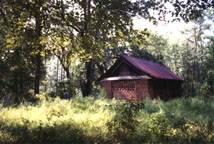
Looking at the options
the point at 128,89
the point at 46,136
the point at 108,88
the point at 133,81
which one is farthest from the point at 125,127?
the point at 108,88

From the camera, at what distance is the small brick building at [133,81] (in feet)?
65.4

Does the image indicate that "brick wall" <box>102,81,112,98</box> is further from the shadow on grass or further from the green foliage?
A: the green foliage

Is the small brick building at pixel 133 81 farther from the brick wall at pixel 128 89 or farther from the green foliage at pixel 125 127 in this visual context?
the green foliage at pixel 125 127

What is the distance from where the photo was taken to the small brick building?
65.4 feet

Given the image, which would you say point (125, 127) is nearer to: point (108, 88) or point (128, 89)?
point (128, 89)

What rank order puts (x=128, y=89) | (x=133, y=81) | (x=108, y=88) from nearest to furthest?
(x=133, y=81)
(x=128, y=89)
(x=108, y=88)

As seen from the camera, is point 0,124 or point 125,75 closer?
point 0,124

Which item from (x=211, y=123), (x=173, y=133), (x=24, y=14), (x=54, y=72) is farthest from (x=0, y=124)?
(x=54, y=72)

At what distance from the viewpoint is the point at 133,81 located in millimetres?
20797

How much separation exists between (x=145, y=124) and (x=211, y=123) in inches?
101

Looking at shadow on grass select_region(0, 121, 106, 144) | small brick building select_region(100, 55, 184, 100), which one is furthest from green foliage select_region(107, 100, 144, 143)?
small brick building select_region(100, 55, 184, 100)

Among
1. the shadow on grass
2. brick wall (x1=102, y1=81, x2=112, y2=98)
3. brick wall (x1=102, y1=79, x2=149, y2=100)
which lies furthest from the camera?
brick wall (x1=102, y1=81, x2=112, y2=98)

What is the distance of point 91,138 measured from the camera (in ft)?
21.3

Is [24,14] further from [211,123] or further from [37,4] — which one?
[211,123]
